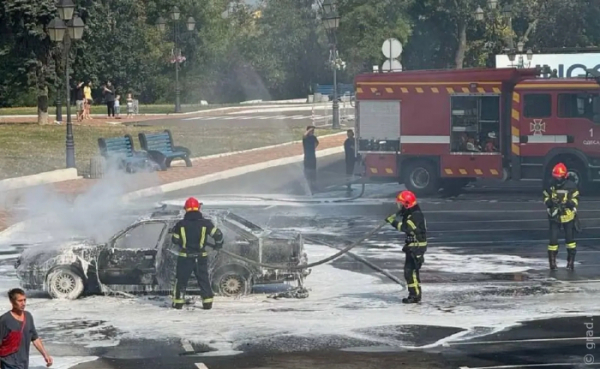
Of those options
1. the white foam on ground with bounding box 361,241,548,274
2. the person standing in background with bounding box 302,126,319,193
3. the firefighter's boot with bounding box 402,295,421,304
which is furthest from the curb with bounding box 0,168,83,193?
the firefighter's boot with bounding box 402,295,421,304

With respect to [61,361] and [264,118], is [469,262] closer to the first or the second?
[61,361]

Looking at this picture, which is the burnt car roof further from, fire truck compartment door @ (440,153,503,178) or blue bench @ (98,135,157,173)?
blue bench @ (98,135,157,173)

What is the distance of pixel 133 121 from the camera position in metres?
56.0

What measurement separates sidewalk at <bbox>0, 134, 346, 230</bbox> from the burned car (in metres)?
7.35

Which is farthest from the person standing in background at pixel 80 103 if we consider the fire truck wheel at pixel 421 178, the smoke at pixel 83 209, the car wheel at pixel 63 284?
the car wheel at pixel 63 284

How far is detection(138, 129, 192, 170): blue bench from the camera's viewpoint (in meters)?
35.1

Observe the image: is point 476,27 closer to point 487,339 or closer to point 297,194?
point 297,194

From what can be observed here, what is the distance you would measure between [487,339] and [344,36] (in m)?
68.3

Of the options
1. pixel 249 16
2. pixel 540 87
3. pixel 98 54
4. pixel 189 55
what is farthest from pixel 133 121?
pixel 249 16

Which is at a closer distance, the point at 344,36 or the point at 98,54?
the point at 98,54

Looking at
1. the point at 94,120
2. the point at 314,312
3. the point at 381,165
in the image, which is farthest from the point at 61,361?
the point at 94,120

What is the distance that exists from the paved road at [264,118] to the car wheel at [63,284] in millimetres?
36697

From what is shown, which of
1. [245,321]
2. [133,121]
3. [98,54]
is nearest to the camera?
[245,321]

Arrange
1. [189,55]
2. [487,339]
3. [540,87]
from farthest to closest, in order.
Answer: [189,55] → [540,87] → [487,339]
